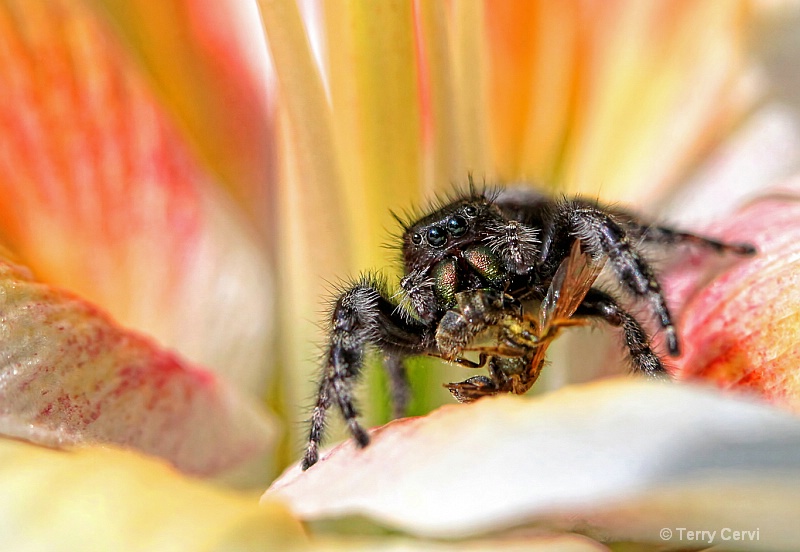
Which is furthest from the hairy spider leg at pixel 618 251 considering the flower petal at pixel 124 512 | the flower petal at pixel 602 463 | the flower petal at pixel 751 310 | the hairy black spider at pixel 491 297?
the flower petal at pixel 124 512

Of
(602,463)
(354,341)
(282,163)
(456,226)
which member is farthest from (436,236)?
(602,463)

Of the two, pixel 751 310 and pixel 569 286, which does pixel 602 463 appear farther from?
pixel 751 310

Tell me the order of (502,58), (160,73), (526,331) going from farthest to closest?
(502,58)
(160,73)
(526,331)

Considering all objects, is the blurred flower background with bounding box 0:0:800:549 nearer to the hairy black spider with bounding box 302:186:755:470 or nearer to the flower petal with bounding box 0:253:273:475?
the flower petal with bounding box 0:253:273:475

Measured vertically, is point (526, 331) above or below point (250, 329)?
above

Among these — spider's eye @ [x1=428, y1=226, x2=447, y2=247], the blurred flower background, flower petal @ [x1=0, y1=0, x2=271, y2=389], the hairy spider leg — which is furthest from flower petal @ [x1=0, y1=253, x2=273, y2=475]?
the hairy spider leg

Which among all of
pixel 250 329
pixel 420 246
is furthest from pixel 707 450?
pixel 250 329

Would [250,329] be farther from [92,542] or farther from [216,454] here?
[92,542]
